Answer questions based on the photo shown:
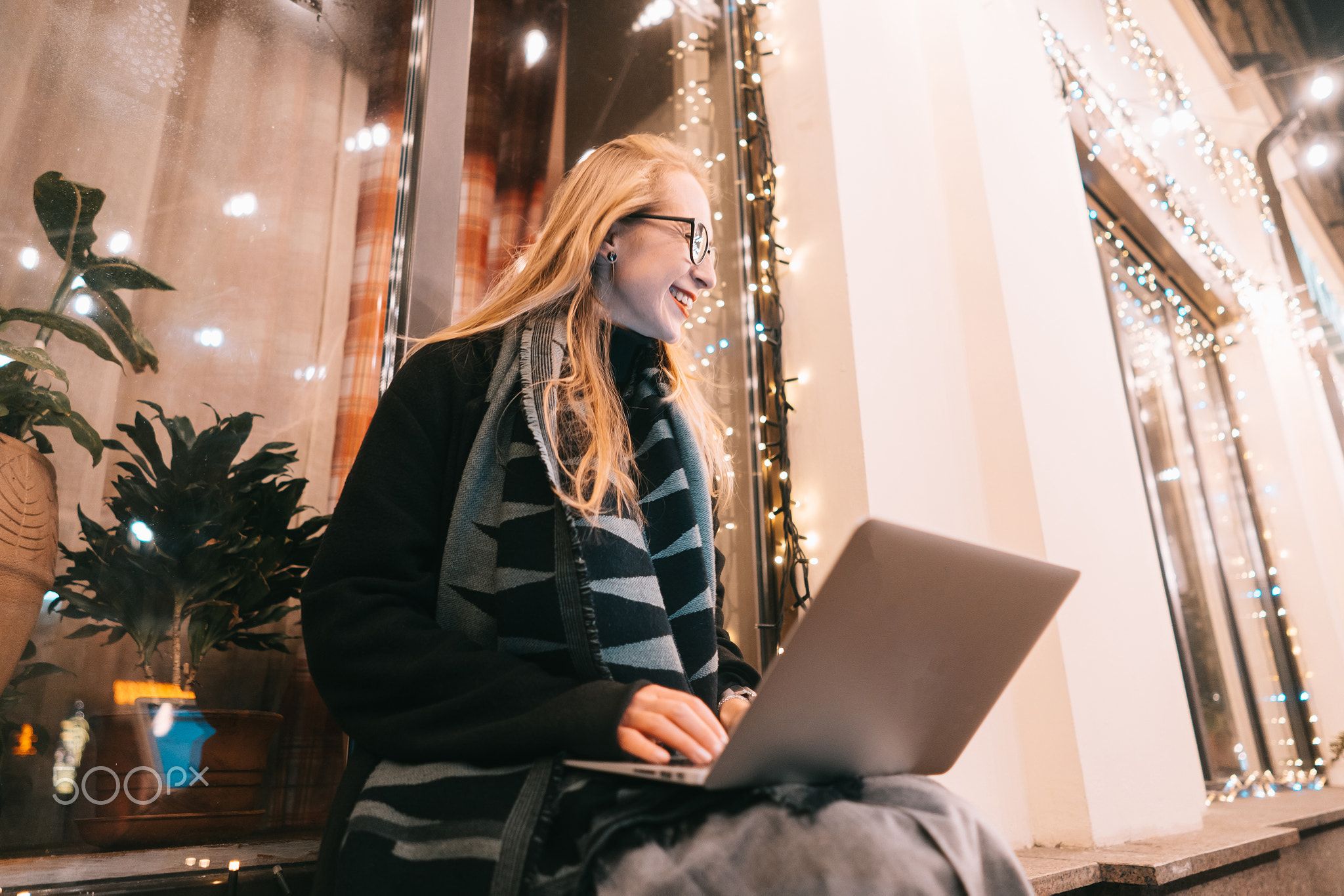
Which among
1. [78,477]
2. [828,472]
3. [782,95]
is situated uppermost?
[782,95]

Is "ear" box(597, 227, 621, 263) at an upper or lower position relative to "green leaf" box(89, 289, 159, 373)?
upper

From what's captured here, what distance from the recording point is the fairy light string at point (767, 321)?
1.82 m

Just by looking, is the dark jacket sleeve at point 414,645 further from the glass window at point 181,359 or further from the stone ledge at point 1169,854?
the stone ledge at point 1169,854

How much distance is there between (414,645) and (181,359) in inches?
27.5

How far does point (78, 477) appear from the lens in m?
1.04

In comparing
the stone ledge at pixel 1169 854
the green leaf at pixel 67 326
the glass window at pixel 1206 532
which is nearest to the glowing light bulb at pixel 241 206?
the green leaf at pixel 67 326

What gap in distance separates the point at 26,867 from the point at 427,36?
1476 millimetres

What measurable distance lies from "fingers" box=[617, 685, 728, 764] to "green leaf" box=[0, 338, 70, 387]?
0.89 meters

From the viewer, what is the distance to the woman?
0.62 m

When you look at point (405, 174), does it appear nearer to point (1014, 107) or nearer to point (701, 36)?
point (701, 36)

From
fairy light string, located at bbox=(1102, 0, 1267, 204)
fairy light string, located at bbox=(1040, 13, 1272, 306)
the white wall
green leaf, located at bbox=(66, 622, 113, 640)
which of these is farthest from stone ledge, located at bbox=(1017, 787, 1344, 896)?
fairy light string, located at bbox=(1102, 0, 1267, 204)

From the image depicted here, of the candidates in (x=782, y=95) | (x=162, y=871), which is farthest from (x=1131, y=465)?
(x=162, y=871)

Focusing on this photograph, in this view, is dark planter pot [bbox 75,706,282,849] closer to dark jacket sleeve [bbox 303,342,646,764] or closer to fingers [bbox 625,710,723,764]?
dark jacket sleeve [bbox 303,342,646,764]

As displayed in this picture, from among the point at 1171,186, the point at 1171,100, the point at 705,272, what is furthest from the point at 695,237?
the point at 1171,100
